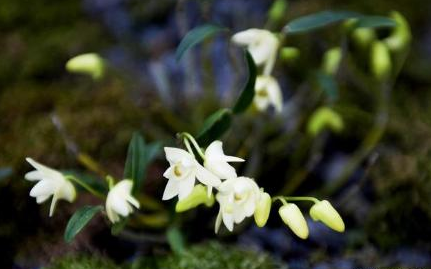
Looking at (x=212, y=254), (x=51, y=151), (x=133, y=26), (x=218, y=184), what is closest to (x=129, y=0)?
(x=133, y=26)

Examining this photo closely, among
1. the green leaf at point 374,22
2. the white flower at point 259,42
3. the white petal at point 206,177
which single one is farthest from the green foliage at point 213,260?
the green leaf at point 374,22

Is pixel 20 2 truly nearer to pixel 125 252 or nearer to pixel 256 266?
pixel 125 252

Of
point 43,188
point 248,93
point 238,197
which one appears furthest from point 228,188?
point 43,188

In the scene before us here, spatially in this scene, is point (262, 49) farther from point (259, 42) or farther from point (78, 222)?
point (78, 222)

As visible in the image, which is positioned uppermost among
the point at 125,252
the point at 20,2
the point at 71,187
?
the point at 20,2

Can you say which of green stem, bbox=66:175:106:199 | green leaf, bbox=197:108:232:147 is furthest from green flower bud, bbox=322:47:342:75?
green stem, bbox=66:175:106:199

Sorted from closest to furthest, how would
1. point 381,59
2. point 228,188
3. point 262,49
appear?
point 228,188, point 262,49, point 381,59

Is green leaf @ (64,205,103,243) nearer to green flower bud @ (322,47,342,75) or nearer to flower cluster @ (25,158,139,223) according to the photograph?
flower cluster @ (25,158,139,223)
